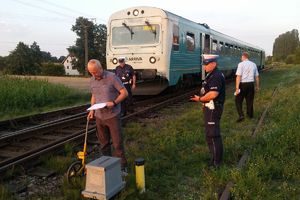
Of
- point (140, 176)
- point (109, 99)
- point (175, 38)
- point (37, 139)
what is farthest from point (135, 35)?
point (140, 176)

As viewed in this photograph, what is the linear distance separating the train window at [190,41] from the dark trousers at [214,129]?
33.2 feet

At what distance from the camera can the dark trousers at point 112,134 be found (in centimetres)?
574

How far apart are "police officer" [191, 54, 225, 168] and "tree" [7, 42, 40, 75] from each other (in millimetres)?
80588

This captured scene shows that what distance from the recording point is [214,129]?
6.10 metres

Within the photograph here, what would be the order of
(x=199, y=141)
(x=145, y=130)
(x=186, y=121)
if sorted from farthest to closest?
(x=186, y=121) < (x=145, y=130) < (x=199, y=141)

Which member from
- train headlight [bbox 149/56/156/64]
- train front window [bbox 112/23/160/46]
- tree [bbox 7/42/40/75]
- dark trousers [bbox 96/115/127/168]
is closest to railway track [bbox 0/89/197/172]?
dark trousers [bbox 96/115/127/168]

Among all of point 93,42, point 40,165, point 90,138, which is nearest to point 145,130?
point 90,138

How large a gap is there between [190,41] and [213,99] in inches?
419

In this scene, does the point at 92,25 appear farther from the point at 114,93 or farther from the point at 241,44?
the point at 114,93

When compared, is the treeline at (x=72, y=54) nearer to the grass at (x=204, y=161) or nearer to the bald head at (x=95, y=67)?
the grass at (x=204, y=161)

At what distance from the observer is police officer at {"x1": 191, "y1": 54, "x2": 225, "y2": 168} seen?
19.6 feet

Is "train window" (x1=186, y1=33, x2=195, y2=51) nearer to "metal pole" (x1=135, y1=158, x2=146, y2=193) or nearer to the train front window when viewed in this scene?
the train front window

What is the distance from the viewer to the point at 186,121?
1048cm

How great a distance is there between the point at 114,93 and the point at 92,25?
78.6m
